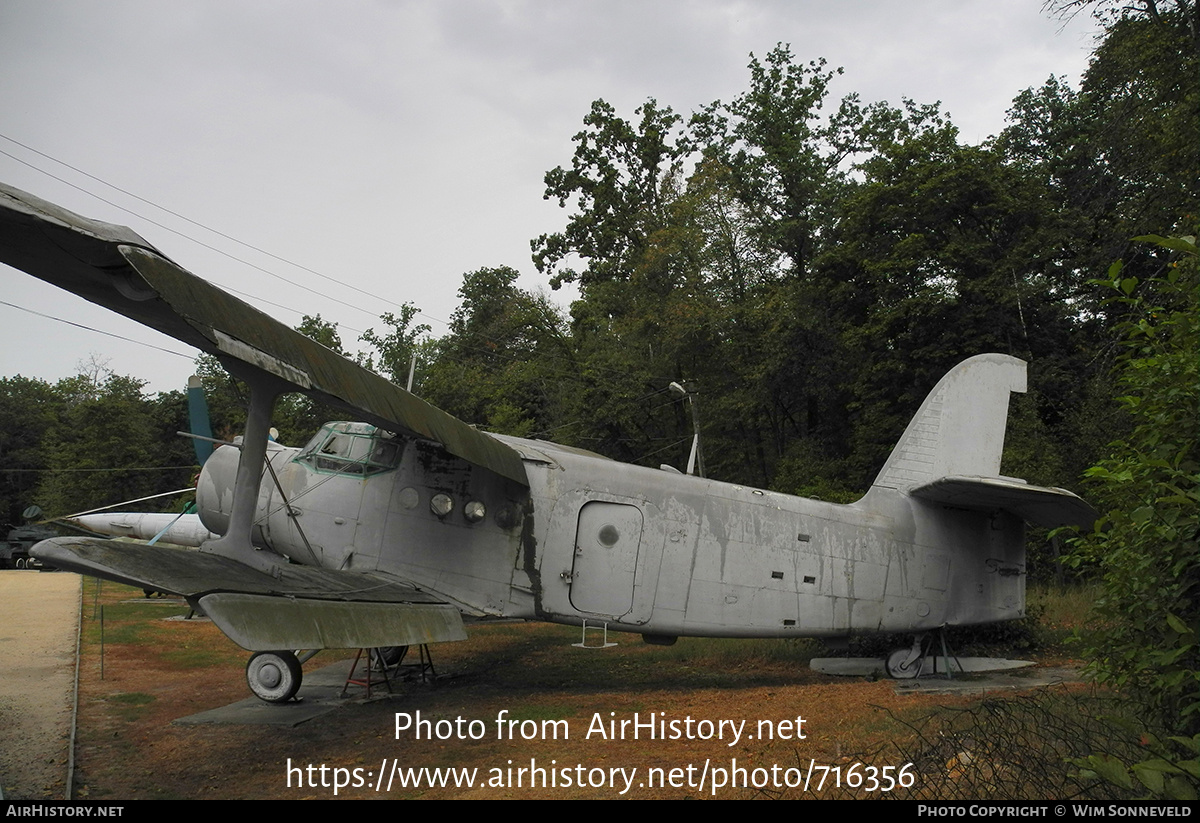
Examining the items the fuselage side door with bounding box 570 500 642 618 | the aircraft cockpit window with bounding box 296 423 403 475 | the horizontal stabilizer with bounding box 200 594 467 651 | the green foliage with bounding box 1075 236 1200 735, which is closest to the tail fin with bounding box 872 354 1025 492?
the fuselage side door with bounding box 570 500 642 618

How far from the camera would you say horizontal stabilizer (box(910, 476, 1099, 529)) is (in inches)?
365

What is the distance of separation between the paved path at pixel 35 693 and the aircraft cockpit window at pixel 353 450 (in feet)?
12.8

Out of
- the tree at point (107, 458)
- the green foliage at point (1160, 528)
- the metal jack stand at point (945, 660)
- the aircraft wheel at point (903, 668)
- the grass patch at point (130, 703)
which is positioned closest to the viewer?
the green foliage at point (1160, 528)

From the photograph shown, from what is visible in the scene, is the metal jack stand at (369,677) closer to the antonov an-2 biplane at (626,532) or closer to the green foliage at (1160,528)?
the antonov an-2 biplane at (626,532)

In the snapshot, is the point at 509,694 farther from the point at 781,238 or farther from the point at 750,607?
the point at 781,238

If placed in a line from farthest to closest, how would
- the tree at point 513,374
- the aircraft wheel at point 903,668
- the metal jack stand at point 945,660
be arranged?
the tree at point 513,374 < the aircraft wheel at point 903,668 < the metal jack stand at point 945,660

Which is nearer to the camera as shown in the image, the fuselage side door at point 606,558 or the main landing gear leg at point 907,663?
the fuselage side door at point 606,558

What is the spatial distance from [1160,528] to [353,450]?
8800mm

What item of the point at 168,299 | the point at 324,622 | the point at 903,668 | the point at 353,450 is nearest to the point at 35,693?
the point at 353,450

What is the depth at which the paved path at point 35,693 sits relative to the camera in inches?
268

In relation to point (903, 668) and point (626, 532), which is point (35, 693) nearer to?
point (626, 532)

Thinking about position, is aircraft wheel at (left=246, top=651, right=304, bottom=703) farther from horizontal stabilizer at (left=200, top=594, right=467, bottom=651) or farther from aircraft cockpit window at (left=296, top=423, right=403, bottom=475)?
aircraft cockpit window at (left=296, top=423, right=403, bottom=475)

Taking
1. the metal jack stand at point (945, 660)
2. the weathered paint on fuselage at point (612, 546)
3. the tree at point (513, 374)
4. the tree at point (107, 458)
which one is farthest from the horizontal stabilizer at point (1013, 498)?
the tree at point (107, 458)
